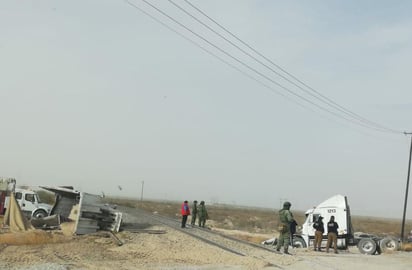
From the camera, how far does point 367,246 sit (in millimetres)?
26016

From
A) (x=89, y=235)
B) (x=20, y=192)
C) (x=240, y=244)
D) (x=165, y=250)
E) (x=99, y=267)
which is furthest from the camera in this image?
(x=20, y=192)

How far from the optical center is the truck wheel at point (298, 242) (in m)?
27.9

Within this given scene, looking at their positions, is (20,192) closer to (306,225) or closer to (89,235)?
(89,235)

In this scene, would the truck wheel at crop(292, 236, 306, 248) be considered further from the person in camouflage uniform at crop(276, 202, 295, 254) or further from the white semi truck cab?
the white semi truck cab

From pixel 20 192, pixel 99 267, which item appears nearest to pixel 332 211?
pixel 99 267

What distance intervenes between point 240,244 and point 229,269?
7.33 metres

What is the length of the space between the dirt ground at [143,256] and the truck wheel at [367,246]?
9.47 ft

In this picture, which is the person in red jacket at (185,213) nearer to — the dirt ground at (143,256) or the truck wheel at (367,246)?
the dirt ground at (143,256)

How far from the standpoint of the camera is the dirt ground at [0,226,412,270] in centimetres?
1568

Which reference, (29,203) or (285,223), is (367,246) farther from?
(29,203)

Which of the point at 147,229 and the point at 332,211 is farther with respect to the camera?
the point at 332,211

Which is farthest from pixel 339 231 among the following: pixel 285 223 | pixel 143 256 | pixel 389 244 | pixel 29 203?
pixel 29 203

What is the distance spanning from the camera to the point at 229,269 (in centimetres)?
1619

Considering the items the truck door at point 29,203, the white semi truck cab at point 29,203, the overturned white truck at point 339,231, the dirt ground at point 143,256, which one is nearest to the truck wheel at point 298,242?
the overturned white truck at point 339,231
